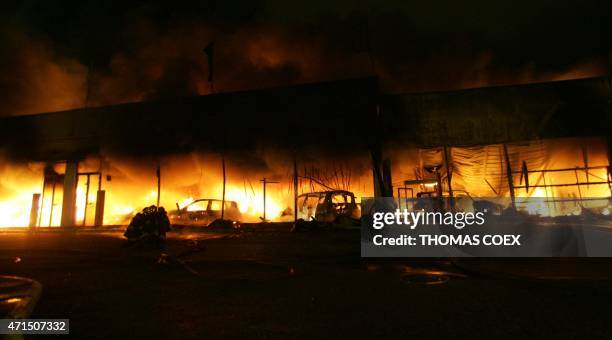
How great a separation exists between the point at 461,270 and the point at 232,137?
1226cm

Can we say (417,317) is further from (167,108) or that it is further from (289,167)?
(167,108)

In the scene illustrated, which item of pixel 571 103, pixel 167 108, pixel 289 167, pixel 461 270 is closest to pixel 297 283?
pixel 461 270

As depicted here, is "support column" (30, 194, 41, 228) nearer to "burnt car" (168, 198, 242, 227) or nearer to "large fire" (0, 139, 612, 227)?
"large fire" (0, 139, 612, 227)

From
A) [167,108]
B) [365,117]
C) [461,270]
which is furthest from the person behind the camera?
[167,108]

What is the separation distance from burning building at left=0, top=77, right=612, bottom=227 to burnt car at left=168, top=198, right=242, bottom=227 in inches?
35.1

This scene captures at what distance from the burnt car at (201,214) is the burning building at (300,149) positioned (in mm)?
891

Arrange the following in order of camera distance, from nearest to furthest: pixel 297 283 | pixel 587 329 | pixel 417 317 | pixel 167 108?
pixel 587 329, pixel 417 317, pixel 297 283, pixel 167 108

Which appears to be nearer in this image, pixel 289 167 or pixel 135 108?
pixel 289 167

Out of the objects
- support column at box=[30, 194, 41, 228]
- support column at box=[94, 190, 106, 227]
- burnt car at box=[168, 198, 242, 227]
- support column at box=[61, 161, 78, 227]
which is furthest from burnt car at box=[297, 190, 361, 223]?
support column at box=[30, 194, 41, 228]

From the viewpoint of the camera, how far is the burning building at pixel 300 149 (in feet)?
42.4

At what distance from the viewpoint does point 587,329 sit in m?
2.49

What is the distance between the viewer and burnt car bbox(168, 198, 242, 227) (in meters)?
12.6

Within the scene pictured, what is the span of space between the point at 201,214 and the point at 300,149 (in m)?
4.71

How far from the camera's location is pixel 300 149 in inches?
582
